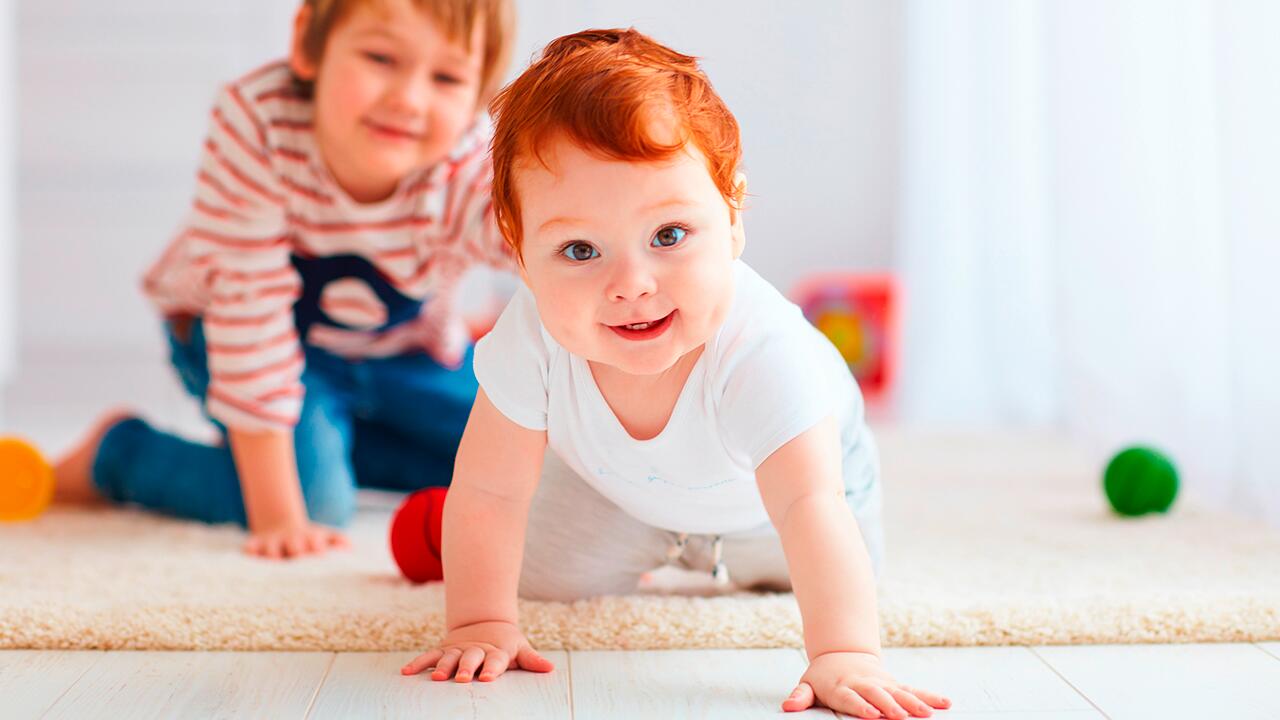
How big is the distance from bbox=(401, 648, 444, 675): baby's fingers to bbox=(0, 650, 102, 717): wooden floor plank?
0.20 m

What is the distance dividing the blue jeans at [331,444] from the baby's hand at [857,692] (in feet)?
2.42

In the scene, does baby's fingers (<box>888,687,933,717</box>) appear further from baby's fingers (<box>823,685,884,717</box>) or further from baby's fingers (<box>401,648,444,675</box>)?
baby's fingers (<box>401,648,444,675</box>)

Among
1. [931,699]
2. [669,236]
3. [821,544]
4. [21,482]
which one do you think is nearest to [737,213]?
[669,236]

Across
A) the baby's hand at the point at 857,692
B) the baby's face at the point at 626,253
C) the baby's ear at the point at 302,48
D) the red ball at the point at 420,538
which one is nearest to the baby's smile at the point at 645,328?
the baby's face at the point at 626,253

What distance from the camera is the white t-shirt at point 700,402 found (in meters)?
0.83

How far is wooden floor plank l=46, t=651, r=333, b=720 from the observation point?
2.53 feet

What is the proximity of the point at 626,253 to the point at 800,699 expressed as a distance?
0.27 meters

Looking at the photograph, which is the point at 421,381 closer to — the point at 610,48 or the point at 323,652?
the point at 323,652

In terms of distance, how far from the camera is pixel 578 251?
0.77m

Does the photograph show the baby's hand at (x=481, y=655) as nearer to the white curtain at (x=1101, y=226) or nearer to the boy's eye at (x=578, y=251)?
the boy's eye at (x=578, y=251)

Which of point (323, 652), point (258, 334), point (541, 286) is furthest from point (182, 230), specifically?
point (541, 286)

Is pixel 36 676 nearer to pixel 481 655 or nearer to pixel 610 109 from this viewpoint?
pixel 481 655

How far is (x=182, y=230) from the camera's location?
145 centimetres

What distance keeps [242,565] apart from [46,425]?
147 cm
